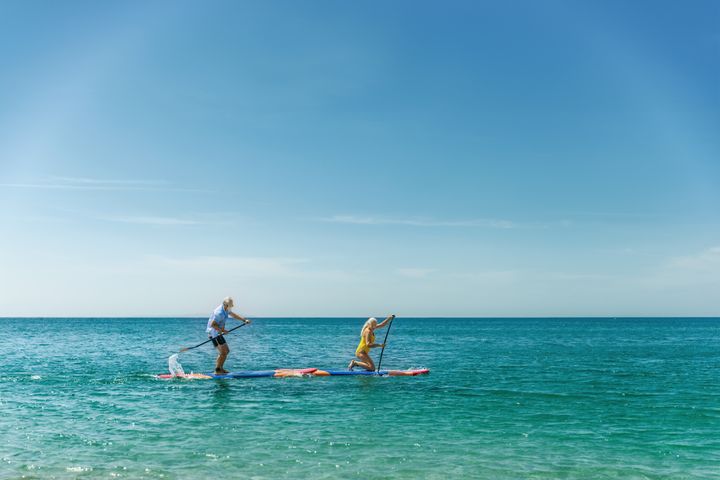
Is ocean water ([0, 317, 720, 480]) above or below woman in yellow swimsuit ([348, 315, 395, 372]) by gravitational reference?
below

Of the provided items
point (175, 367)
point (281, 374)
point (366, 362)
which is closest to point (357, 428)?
point (281, 374)

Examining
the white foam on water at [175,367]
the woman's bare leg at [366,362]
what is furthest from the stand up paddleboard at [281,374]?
the woman's bare leg at [366,362]

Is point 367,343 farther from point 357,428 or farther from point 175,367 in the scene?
point 357,428

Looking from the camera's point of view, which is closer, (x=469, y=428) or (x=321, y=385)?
(x=469, y=428)

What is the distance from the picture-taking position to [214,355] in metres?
39.6

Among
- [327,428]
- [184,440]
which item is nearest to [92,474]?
[184,440]

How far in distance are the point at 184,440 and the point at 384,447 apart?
176 inches

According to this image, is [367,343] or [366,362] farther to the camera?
[366,362]

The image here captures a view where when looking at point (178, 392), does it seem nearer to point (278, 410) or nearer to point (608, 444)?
point (278, 410)

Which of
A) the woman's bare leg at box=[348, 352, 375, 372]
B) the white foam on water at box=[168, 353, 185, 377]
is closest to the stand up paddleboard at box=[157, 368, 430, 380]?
the white foam on water at box=[168, 353, 185, 377]

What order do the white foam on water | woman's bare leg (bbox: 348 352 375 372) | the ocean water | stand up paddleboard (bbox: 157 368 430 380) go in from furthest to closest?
woman's bare leg (bbox: 348 352 375 372), the white foam on water, stand up paddleboard (bbox: 157 368 430 380), the ocean water

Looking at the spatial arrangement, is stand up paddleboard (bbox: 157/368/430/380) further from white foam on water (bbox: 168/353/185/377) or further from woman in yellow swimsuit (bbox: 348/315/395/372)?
woman in yellow swimsuit (bbox: 348/315/395/372)

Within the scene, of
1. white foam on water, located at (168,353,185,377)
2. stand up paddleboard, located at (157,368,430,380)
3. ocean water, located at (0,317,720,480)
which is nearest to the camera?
ocean water, located at (0,317,720,480)

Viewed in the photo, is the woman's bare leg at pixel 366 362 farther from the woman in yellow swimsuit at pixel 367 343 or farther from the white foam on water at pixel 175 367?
the white foam on water at pixel 175 367
